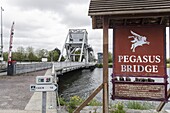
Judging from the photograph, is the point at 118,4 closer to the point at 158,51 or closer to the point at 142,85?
the point at 158,51

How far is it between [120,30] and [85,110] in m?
2.92

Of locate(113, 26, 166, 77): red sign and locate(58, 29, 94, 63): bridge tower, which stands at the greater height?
locate(58, 29, 94, 63): bridge tower

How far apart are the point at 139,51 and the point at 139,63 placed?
0.31 m

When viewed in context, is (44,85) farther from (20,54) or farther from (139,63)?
(20,54)

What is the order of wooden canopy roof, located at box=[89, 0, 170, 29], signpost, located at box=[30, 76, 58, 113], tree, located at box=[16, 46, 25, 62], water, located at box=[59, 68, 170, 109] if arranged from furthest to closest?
tree, located at box=[16, 46, 25, 62], water, located at box=[59, 68, 170, 109], wooden canopy roof, located at box=[89, 0, 170, 29], signpost, located at box=[30, 76, 58, 113]

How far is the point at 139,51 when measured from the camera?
6082 millimetres

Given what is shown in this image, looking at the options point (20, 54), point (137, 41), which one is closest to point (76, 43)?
point (20, 54)

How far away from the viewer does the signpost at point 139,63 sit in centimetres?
596

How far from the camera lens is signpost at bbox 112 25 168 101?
5.96 metres

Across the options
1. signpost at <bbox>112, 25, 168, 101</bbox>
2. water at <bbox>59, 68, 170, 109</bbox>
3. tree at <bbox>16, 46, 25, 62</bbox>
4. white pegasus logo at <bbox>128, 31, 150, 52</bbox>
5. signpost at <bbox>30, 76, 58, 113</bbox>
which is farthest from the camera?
tree at <bbox>16, 46, 25, 62</bbox>

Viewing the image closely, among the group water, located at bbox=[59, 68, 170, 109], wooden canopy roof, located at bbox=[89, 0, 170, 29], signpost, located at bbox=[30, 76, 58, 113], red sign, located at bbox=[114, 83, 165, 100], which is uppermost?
wooden canopy roof, located at bbox=[89, 0, 170, 29]

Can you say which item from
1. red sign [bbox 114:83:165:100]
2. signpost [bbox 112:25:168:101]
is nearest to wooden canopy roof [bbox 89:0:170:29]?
signpost [bbox 112:25:168:101]

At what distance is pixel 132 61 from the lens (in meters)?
6.08

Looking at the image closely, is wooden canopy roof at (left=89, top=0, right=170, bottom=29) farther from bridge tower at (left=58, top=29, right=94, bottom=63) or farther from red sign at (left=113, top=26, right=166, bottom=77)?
bridge tower at (left=58, top=29, right=94, bottom=63)
